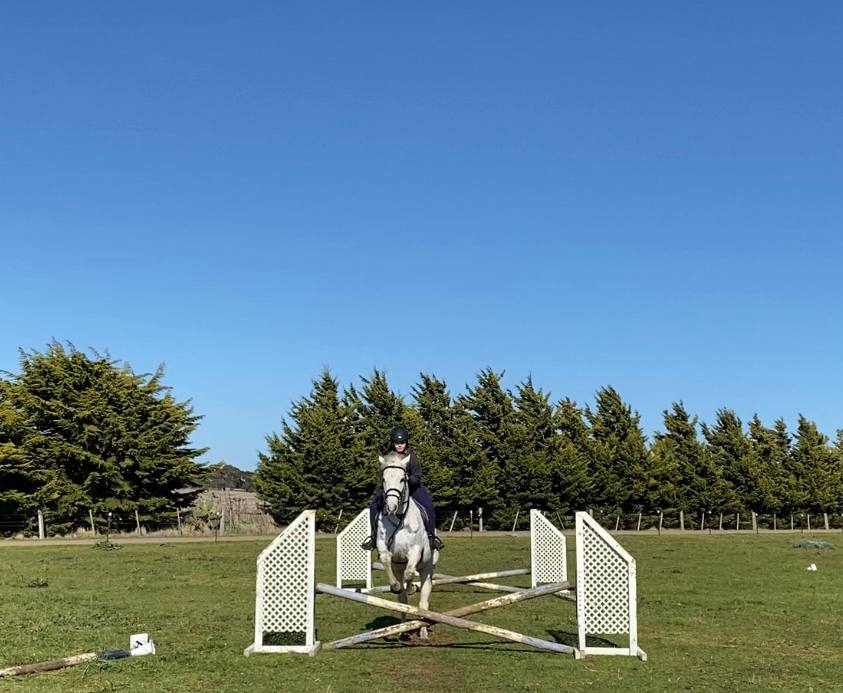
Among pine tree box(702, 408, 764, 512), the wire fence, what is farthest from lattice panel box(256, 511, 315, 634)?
pine tree box(702, 408, 764, 512)

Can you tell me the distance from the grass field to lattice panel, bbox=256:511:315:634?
523 mm

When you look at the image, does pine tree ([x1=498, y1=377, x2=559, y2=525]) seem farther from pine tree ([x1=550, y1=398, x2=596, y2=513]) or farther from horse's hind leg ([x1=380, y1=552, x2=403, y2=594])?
horse's hind leg ([x1=380, y1=552, x2=403, y2=594])

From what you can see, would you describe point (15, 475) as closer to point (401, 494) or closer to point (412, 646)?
point (412, 646)

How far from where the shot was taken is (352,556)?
16.9 metres

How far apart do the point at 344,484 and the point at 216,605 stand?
26028mm

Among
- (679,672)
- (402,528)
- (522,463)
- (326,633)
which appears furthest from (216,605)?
(522,463)

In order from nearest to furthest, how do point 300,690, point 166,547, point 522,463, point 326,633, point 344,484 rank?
point 300,690, point 326,633, point 166,547, point 344,484, point 522,463

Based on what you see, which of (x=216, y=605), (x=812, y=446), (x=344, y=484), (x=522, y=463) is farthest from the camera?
(x=812, y=446)

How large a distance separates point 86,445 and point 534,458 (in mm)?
23060

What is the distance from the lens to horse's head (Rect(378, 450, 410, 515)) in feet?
30.1

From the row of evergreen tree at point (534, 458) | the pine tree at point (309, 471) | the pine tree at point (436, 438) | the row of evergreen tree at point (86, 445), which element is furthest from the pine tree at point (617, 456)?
the row of evergreen tree at point (86, 445)

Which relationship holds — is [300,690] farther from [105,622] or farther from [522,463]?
[522,463]

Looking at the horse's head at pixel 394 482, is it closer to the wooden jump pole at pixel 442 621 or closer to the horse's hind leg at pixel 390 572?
the horse's hind leg at pixel 390 572

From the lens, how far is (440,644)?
10.3 meters
